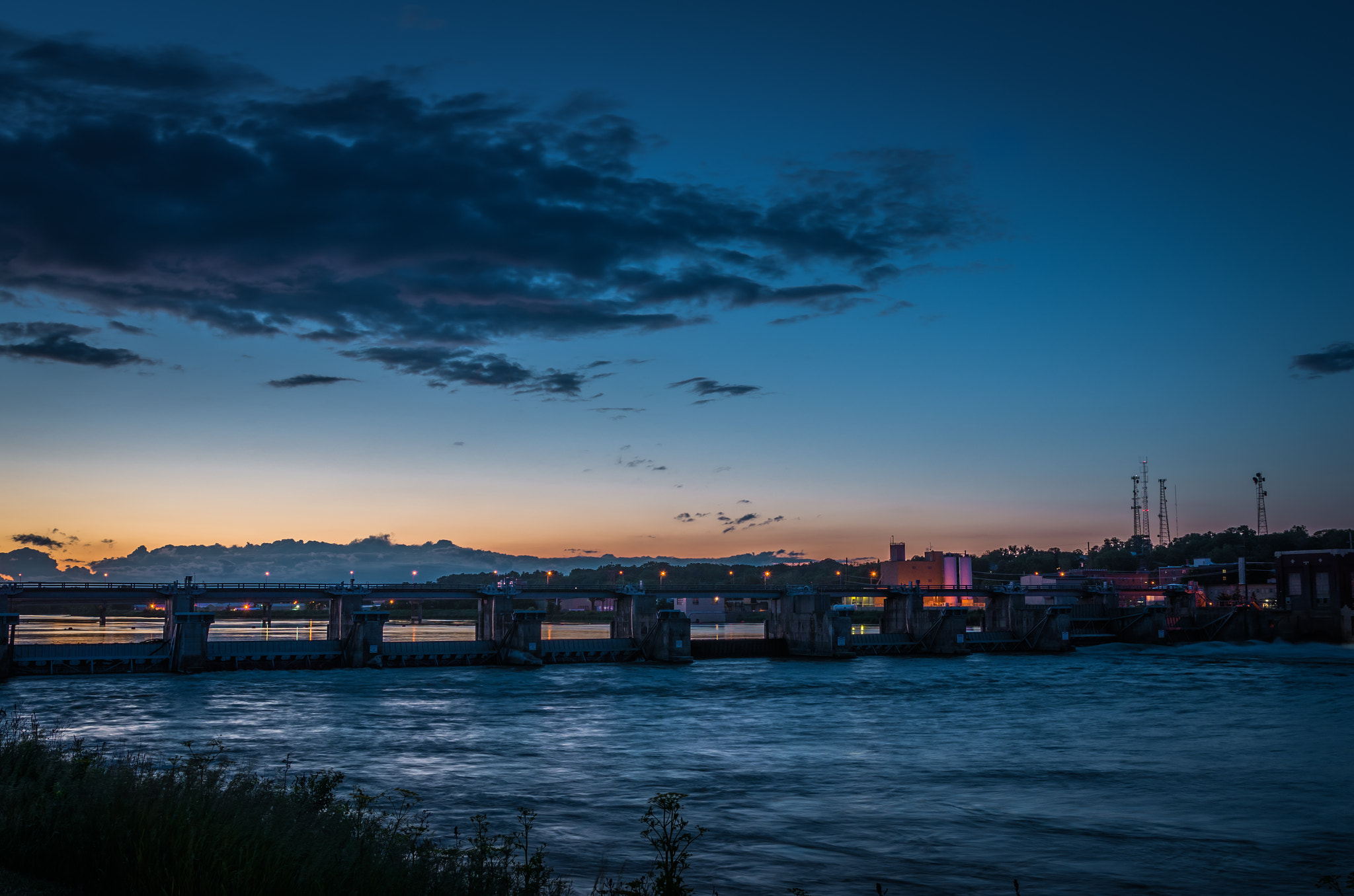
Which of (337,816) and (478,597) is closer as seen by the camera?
(337,816)

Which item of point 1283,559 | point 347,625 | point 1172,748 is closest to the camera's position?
point 1172,748

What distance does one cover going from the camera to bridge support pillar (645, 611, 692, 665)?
98.3 m

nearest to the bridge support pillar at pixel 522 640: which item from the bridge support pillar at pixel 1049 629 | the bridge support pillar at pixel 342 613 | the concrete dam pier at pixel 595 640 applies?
the concrete dam pier at pixel 595 640

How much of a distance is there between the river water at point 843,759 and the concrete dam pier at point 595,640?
11.0ft

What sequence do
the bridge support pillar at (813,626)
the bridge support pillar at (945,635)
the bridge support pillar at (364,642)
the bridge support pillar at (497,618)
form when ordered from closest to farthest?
the bridge support pillar at (364,642), the bridge support pillar at (497,618), the bridge support pillar at (813,626), the bridge support pillar at (945,635)

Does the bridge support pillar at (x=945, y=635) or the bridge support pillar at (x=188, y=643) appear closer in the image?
the bridge support pillar at (x=188, y=643)

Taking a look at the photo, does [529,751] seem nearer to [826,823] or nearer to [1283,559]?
[826,823]

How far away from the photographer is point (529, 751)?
4622 centimetres

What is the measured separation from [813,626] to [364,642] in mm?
48968

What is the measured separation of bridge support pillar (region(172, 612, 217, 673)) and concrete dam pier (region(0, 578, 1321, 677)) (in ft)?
0.34

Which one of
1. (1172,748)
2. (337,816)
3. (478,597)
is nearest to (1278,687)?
(1172,748)

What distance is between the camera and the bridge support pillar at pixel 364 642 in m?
86.8

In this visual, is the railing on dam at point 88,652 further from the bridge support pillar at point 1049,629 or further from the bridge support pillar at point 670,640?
the bridge support pillar at point 1049,629

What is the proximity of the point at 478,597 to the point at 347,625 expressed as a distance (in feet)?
46.5
